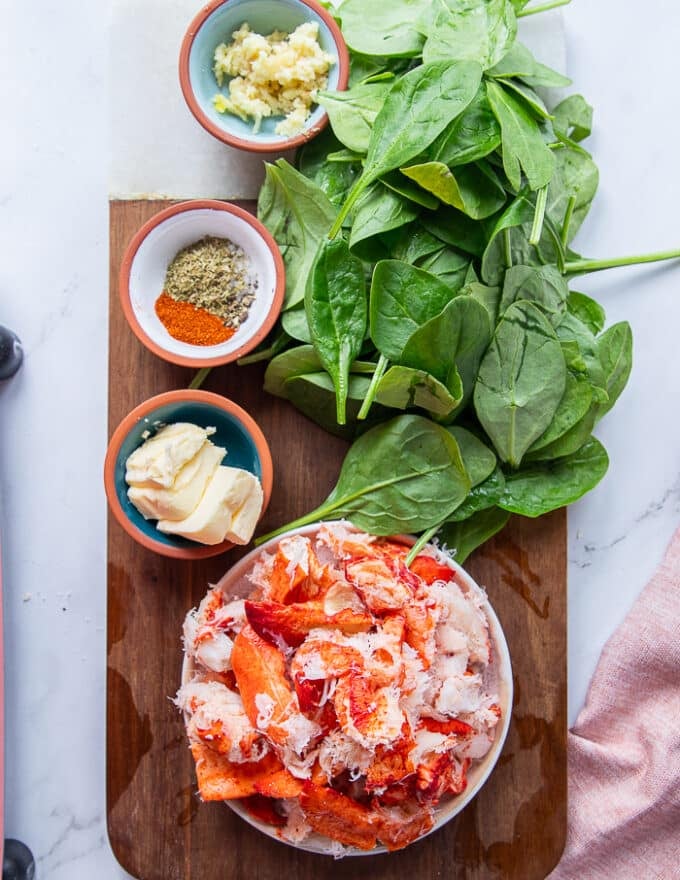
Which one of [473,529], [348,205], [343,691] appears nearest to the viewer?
[343,691]

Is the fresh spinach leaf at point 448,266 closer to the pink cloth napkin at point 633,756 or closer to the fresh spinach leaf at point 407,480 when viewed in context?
the fresh spinach leaf at point 407,480

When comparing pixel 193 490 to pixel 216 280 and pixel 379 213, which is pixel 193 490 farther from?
pixel 379 213

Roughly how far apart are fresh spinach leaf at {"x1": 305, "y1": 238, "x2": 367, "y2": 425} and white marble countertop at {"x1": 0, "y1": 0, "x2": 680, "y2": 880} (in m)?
0.42

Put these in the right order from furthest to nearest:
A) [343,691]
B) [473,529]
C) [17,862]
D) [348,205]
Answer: [17,862] → [473,529] → [348,205] → [343,691]

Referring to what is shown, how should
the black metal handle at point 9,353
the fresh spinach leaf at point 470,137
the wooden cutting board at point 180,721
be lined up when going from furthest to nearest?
the black metal handle at point 9,353 < the wooden cutting board at point 180,721 < the fresh spinach leaf at point 470,137

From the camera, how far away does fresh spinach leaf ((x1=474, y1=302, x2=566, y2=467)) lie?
126 cm

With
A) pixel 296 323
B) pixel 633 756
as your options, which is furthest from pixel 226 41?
pixel 633 756

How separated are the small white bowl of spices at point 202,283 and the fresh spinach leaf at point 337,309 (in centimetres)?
6

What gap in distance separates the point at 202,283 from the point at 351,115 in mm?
317

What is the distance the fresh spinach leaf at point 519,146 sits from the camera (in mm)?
1217

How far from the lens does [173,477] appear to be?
1200 millimetres

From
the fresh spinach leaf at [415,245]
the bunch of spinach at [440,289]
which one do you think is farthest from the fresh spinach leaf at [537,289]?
the fresh spinach leaf at [415,245]

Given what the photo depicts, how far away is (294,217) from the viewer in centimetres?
132

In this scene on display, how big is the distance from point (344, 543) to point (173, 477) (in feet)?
0.82
